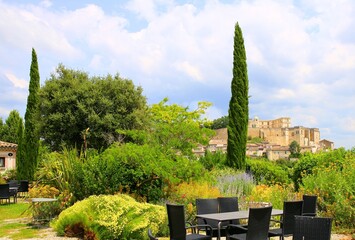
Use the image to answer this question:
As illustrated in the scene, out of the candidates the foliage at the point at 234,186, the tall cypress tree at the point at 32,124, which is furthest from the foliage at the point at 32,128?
the foliage at the point at 234,186

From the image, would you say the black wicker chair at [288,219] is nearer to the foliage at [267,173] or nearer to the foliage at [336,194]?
the foliage at [336,194]

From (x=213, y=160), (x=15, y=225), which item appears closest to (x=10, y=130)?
(x=213, y=160)

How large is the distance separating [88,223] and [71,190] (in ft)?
9.80

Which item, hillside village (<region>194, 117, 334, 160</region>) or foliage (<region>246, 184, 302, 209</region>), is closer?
foliage (<region>246, 184, 302, 209</region>)

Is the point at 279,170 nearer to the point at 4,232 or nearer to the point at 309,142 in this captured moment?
the point at 4,232

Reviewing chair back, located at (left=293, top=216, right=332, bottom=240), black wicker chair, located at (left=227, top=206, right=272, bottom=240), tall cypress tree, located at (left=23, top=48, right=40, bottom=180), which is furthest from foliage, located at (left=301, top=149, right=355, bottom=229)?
tall cypress tree, located at (left=23, top=48, right=40, bottom=180)

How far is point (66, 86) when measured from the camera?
76.5ft

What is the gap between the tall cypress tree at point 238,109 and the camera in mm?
17531

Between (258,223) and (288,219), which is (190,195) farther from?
(258,223)

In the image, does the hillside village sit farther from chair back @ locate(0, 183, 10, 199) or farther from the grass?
the grass

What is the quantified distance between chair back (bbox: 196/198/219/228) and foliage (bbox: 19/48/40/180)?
1691cm

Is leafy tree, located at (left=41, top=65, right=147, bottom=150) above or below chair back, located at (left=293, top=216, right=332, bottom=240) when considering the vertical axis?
above

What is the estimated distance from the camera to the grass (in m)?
9.09

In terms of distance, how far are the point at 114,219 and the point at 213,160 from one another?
10881mm
